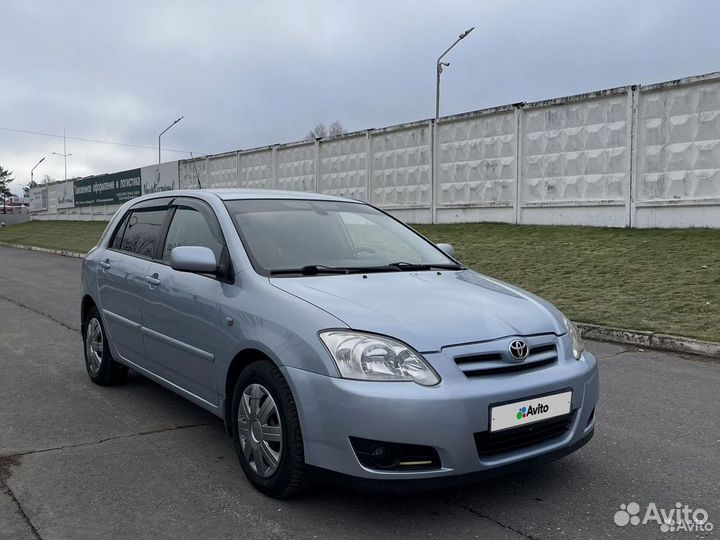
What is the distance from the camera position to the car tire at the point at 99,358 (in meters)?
5.45

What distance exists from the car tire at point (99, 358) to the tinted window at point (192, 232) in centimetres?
136

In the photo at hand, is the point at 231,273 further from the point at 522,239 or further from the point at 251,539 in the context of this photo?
the point at 522,239

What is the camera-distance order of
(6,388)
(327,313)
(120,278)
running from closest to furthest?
(327,313) < (120,278) < (6,388)

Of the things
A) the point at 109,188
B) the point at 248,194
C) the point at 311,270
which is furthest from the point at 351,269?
the point at 109,188

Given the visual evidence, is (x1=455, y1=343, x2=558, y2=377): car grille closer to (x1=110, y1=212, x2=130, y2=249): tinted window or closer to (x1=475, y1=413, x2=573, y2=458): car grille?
(x1=475, y1=413, x2=573, y2=458): car grille

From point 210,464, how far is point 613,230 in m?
12.9

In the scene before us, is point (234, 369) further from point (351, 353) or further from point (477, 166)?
point (477, 166)

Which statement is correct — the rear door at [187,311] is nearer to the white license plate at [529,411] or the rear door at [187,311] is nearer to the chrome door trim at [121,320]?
the chrome door trim at [121,320]

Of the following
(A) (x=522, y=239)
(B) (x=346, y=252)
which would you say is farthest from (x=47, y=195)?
(B) (x=346, y=252)

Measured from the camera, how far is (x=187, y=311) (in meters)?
3.98

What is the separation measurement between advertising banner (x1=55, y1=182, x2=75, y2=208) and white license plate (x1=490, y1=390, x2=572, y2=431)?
155 feet

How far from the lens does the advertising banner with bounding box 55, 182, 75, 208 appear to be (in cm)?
4553

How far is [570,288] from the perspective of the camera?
33.4ft

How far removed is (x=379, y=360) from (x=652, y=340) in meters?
5.43
